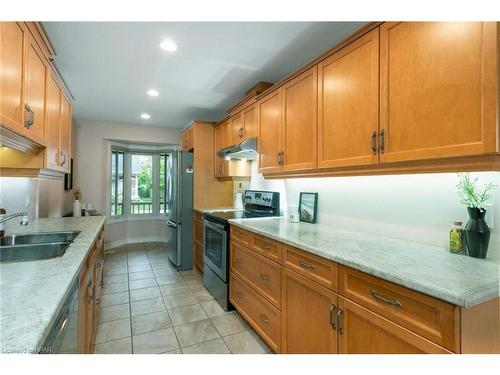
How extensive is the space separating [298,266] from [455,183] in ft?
3.34

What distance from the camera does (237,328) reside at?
221cm

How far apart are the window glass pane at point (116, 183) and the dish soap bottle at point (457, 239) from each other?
543 centimetres

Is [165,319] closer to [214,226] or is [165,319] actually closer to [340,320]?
[214,226]

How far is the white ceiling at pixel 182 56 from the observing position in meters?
1.83

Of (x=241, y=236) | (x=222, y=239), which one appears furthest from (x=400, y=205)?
(x=222, y=239)

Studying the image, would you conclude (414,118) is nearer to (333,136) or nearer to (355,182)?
(333,136)

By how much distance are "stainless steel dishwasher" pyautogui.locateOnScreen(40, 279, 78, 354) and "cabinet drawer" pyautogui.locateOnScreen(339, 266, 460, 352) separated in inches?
47.4

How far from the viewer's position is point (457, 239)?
1284mm

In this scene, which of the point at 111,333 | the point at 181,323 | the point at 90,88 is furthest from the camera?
the point at 90,88

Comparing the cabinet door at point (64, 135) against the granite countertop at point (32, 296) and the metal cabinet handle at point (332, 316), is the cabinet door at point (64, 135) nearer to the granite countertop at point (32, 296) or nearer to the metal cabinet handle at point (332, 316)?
the granite countertop at point (32, 296)

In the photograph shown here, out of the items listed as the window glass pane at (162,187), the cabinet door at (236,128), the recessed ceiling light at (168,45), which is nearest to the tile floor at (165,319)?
the cabinet door at (236,128)

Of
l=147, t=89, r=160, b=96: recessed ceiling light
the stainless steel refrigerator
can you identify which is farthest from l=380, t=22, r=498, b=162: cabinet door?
the stainless steel refrigerator

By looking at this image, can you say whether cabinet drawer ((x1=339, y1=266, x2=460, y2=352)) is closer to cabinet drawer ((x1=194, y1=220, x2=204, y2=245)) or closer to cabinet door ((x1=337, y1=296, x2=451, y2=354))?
cabinet door ((x1=337, y1=296, x2=451, y2=354))
